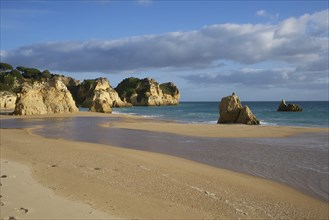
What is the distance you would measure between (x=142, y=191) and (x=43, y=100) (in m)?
47.6

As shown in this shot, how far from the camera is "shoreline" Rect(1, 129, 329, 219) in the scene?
23.3 ft

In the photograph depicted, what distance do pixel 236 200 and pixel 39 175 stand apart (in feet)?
17.7

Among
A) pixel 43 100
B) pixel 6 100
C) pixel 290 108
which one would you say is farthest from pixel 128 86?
pixel 43 100

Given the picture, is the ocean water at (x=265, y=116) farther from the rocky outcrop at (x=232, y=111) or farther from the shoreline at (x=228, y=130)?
the shoreline at (x=228, y=130)

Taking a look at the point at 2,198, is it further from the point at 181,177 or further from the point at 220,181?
the point at 220,181

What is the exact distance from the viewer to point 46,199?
7160 mm

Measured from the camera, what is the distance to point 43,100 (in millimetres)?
52188

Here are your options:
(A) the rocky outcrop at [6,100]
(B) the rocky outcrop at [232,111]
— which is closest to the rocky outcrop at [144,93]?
(A) the rocky outcrop at [6,100]

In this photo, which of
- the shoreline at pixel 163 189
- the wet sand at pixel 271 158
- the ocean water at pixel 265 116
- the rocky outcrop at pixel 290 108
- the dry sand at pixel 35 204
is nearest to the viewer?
the dry sand at pixel 35 204

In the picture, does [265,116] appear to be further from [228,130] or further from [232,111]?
[228,130]

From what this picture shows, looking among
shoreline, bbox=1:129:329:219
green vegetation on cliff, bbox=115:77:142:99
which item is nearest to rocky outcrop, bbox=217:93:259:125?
shoreline, bbox=1:129:329:219

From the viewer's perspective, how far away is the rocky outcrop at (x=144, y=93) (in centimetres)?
14150

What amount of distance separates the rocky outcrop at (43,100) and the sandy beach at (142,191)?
38.8m

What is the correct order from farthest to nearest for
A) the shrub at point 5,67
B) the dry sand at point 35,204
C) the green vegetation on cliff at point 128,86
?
the green vegetation on cliff at point 128,86
the shrub at point 5,67
the dry sand at point 35,204
